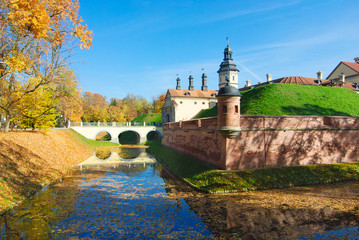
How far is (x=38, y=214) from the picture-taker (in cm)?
973

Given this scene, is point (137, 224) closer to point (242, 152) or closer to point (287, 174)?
point (242, 152)

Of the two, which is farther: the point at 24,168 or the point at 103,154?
the point at 103,154

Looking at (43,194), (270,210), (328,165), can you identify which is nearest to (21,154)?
(43,194)

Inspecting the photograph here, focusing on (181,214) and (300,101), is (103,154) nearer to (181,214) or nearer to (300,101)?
(181,214)

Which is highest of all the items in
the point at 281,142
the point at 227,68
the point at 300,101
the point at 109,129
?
the point at 227,68

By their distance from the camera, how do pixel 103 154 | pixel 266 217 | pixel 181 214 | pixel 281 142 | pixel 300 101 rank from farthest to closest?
pixel 103 154 < pixel 300 101 < pixel 281 142 < pixel 181 214 < pixel 266 217

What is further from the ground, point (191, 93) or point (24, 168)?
point (191, 93)

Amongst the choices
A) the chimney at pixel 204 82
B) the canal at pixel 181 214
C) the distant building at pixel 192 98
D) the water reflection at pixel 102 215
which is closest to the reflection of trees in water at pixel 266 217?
the canal at pixel 181 214

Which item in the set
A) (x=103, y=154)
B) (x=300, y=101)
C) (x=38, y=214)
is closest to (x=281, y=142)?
(x=300, y=101)

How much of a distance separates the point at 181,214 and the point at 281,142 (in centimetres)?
959

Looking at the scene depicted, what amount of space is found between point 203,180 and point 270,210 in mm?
4927

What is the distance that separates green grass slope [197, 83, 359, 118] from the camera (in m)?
24.8

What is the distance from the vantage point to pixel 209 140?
712 inches

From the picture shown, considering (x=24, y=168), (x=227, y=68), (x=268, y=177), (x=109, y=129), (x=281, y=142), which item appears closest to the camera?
(x=268, y=177)
